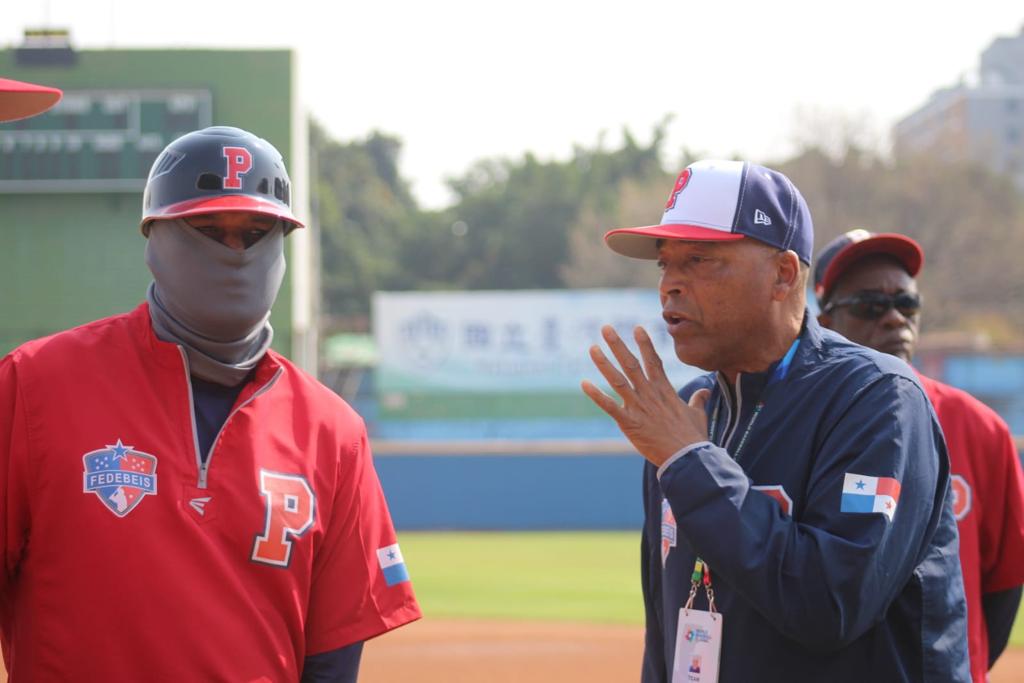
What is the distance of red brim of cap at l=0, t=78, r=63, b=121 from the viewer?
2803 mm

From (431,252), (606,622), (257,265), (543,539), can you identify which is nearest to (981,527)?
(257,265)

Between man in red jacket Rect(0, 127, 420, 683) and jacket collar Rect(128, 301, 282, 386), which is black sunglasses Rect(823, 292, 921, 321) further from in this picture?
jacket collar Rect(128, 301, 282, 386)

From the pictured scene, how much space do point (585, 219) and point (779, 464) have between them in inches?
2107

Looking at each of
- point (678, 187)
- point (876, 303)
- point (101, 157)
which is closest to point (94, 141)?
point (101, 157)

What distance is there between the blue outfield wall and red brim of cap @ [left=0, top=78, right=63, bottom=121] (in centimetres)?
1788

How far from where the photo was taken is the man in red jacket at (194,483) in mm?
2576

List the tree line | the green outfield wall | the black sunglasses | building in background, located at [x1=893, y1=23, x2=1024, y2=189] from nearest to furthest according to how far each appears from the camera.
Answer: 1. the black sunglasses
2. the green outfield wall
3. the tree line
4. building in background, located at [x1=893, y1=23, x2=1024, y2=189]

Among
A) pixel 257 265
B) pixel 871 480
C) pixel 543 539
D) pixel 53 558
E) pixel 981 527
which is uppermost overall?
pixel 257 265

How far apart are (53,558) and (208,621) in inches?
13.3

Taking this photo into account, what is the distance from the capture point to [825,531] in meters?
2.42

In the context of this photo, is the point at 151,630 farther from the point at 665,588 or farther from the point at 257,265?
the point at 665,588

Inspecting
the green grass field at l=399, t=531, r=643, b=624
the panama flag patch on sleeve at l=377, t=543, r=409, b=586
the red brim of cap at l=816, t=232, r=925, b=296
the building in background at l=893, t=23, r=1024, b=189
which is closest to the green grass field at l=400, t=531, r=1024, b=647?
the green grass field at l=399, t=531, r=643, b=624

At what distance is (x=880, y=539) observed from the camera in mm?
2385

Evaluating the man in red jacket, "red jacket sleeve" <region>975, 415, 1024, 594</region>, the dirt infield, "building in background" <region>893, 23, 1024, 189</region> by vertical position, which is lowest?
the dirt infield
